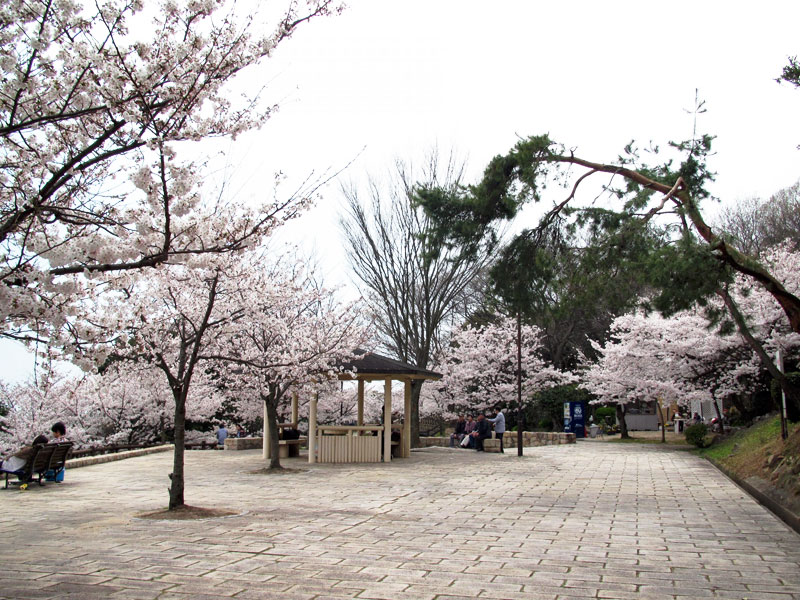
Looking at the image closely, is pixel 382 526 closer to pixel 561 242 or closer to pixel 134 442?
pixel 561 242

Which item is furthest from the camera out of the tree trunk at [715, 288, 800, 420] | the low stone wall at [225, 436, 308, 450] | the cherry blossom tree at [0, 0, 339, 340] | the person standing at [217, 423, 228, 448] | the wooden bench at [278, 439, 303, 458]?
the person standing at [217, 423, 228, 448]

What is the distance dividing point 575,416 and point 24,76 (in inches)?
1155

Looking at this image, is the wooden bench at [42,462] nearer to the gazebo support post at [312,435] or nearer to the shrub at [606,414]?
the gazebo support post at [312,435]

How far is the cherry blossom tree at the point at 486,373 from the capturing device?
2986cm

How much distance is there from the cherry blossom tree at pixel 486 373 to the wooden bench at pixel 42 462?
18.3 meters

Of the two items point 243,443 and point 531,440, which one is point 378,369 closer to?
point 243,443

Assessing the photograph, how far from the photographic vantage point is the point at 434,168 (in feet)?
78.8

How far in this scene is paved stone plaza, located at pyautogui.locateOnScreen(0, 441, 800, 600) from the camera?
17.7 feet

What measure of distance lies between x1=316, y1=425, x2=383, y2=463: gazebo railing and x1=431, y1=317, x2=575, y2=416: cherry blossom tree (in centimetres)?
1166

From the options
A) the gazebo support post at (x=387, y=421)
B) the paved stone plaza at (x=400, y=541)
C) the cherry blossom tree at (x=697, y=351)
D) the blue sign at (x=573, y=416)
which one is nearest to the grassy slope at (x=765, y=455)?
the paved stone plaza at (x=400, y=541)

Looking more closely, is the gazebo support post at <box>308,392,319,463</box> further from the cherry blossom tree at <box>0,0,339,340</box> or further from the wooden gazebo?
the cherry blossom tree at <box>0,0,339,340</box>

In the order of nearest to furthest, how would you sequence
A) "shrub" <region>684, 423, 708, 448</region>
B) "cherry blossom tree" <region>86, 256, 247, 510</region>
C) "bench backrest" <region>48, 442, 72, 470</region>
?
"cherry blossom tree" <region>86, 256, 247, 510</region> → "bench backrest" <region>48, 442, 72, 470</region> → "shrub" <region>684, 423, 708, 448</region>

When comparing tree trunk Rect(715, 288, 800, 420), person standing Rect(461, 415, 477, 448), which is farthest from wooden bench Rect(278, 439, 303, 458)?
tree trunk Rect(715, 288, 800, 420)

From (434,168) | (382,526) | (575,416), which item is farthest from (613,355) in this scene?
(382,526)
